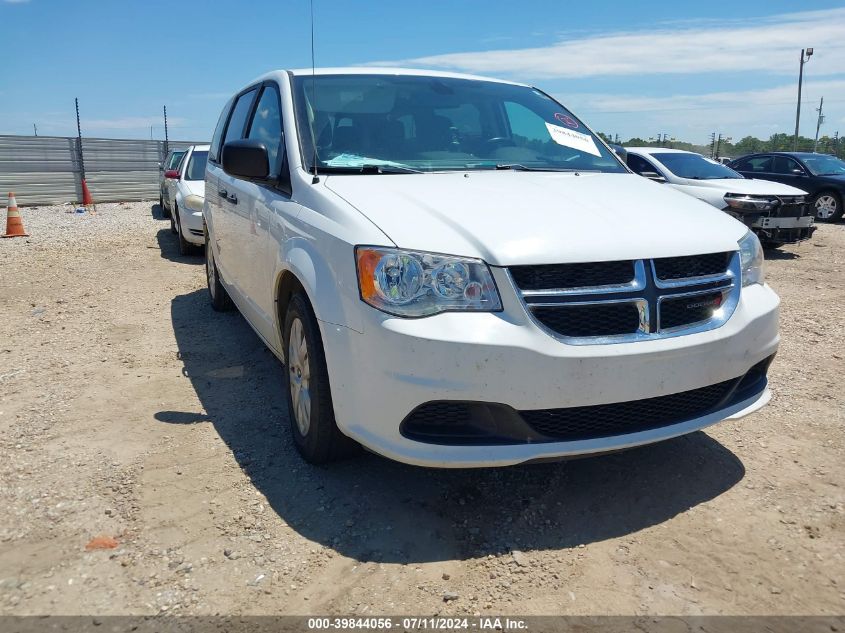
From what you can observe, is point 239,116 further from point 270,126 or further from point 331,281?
point 331,281

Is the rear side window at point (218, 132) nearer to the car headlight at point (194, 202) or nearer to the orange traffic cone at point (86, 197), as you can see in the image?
the car headlight at point (194, 202)

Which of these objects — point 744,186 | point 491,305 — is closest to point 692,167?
point 744,186

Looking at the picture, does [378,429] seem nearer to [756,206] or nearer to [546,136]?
[546,136]

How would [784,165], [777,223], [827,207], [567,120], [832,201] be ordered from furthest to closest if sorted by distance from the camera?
[784,165]
[827,207]
[832,201]
[777,223]
[567,120]

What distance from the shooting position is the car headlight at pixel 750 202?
9547mm

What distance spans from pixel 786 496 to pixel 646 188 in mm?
1558

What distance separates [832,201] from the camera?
14875 millimetres

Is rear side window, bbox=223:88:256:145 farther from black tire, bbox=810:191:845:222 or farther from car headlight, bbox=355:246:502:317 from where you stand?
black tire, bbox=810:191:845:222

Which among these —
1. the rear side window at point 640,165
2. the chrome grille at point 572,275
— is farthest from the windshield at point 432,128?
the rear side window at point 640,165

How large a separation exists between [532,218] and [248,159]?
1487mm

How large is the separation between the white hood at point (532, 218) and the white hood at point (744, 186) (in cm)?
728

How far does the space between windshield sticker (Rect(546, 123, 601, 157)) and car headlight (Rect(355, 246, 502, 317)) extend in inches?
71.7

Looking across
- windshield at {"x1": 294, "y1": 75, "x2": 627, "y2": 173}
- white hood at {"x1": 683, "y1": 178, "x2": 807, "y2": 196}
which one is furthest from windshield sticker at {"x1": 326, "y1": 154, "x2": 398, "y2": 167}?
white hood at {"x1": 683, "y1": 178, "x2": 807, "y2": 196}

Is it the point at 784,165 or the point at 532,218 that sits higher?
the point at 784,165
